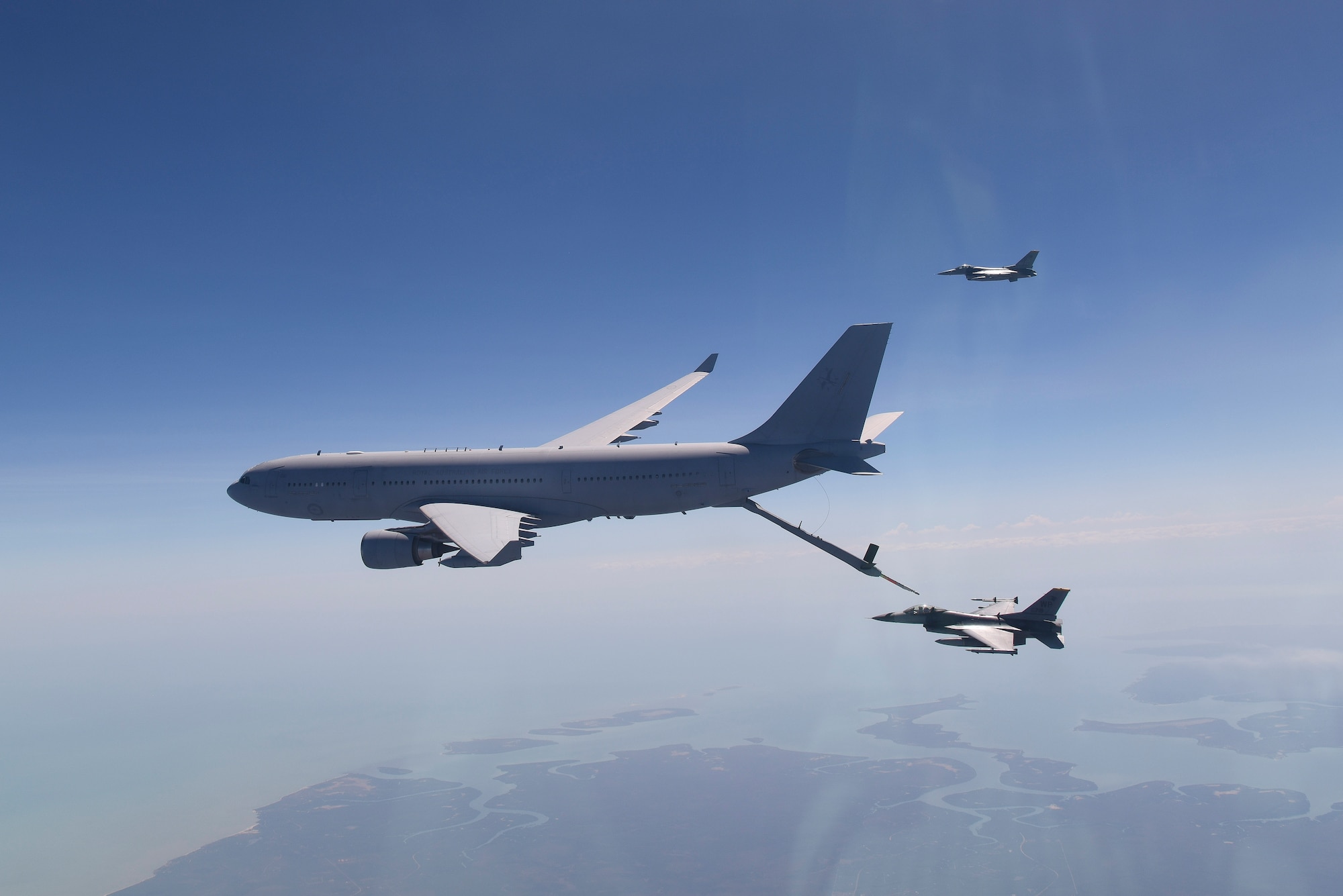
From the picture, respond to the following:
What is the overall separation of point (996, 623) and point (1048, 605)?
2.32 m

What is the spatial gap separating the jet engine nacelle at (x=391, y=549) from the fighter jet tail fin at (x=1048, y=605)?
29998 millimetres

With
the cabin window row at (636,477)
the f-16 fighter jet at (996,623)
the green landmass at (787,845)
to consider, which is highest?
the cabin window row at (636,477)

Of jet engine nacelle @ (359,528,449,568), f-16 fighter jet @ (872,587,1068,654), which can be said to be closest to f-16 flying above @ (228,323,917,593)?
jet engine nacelle @ (359,528,449,568)

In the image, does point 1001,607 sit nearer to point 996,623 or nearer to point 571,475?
point 996,623

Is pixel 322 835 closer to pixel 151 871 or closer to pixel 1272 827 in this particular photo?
pixel 151 871

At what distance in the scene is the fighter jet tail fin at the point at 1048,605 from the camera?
86.4 feet

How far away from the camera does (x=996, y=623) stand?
2738 cm

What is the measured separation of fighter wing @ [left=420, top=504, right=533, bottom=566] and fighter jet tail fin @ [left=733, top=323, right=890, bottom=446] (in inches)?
610

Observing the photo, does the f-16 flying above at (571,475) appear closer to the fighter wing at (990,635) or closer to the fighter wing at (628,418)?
the fighter wing at (628,418)

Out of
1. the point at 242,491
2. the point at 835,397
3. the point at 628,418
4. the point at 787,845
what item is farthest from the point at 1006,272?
the point at 787,845

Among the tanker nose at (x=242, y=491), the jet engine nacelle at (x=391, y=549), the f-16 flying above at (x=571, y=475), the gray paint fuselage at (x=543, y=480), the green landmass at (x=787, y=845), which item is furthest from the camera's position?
the green landmass at (x=787, y=845)

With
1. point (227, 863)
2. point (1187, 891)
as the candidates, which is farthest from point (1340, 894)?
point (227, 863)

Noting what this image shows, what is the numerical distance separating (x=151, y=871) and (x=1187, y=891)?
255157 millimetres

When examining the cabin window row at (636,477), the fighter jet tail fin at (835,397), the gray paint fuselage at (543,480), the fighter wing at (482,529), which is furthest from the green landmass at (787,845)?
the fighter jet tail fin at (835,397)
